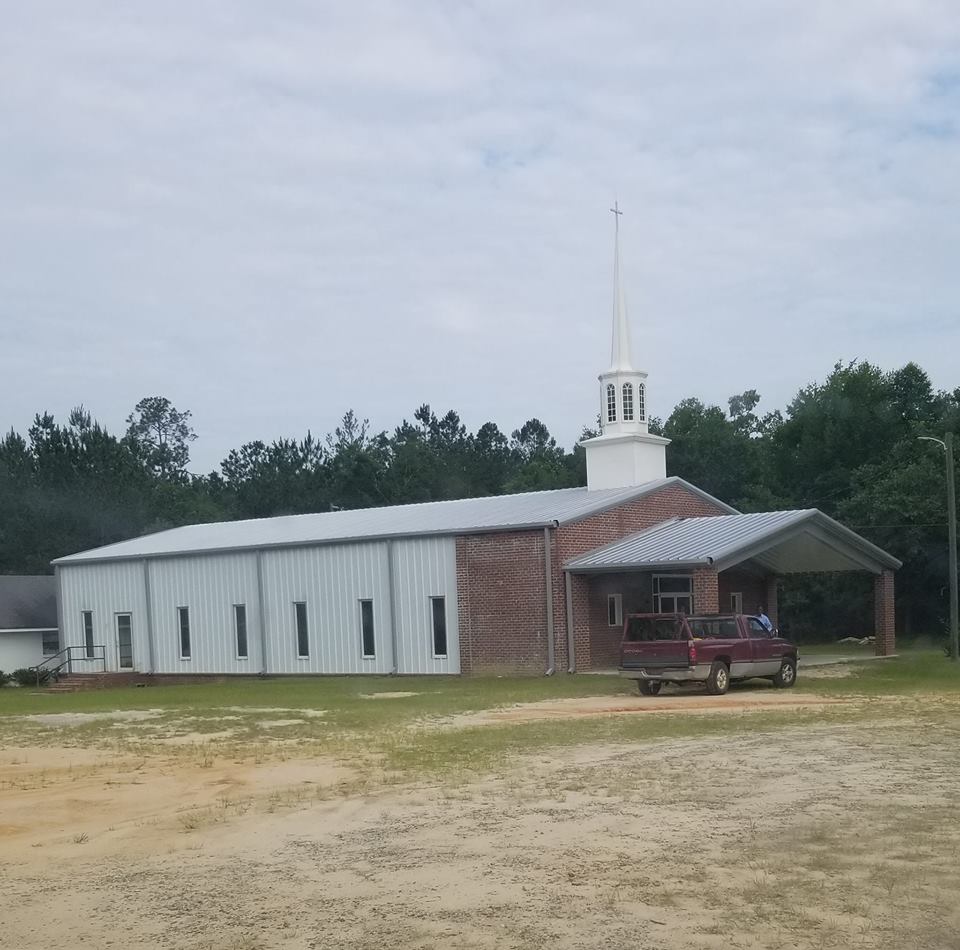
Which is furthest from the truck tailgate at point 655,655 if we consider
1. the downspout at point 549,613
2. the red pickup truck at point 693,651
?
the downspout at point 549,613

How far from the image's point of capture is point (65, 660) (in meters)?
49.4

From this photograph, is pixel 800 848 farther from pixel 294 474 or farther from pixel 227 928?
pixel 294 474

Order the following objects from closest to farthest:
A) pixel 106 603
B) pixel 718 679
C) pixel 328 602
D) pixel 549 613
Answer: pixel 718 679 < pixel 549 613 < pixel 328 602 < pixel 106 603

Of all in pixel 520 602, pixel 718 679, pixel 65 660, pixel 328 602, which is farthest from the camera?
pixel 65 660

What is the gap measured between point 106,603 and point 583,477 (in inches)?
1610

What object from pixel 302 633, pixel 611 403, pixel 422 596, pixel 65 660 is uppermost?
pixel 611 403

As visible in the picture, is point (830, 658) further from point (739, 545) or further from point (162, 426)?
point (162, 426)

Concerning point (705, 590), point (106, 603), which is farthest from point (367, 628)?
point (106, 603)

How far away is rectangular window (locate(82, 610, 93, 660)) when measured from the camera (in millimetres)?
47906

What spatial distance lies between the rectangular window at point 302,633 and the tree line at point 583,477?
2316cm

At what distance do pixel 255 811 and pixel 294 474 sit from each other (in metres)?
78.5

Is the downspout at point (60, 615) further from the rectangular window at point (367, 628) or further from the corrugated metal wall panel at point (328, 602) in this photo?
the rectangular window at point (367, 628)

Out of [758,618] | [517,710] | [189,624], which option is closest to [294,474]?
[189,624]

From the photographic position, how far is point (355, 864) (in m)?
10.0
